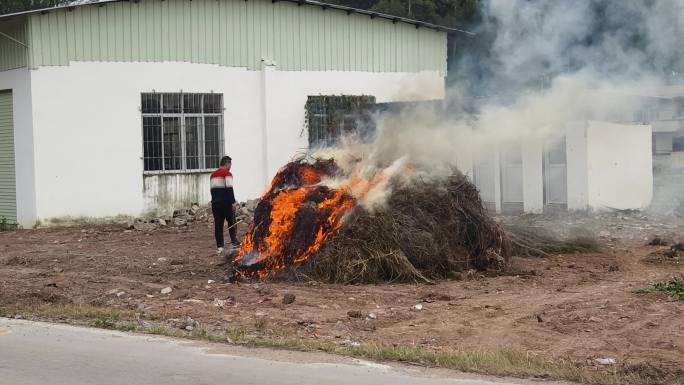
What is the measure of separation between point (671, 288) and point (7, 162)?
16255 millimetres

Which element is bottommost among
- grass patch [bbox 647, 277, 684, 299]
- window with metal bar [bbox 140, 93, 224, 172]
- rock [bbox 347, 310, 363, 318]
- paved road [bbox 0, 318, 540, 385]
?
paved road [bbox 0, 318, 540, 385]

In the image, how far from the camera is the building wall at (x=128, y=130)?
65.5 ft

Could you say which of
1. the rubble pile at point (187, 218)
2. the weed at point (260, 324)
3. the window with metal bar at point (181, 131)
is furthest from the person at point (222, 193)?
the window with metal bar at point (181, 131)

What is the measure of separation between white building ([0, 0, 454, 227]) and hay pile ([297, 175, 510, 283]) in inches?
382

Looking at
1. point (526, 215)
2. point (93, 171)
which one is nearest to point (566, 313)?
point (526, 215)

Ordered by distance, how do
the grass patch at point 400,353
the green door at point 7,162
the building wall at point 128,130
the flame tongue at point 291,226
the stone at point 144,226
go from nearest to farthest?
the grass patch at point 400,353 < the flame tongue at point 291,226 < the stone at point 144,226 < the building wall at point 128,130 < the green door at point 7,162

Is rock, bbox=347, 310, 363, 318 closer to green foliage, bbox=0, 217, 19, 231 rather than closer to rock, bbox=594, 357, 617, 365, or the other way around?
rock, bbox=594, 357, 617, 365

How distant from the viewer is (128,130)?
20797 mm

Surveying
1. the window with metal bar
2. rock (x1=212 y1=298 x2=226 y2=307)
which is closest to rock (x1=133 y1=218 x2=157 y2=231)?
the window with metal bar

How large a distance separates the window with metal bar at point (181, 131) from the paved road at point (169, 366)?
12.6 m

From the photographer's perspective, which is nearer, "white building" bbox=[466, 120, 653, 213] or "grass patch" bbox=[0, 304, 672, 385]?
"grass patch" bbox=[0, 304, 672, 385]

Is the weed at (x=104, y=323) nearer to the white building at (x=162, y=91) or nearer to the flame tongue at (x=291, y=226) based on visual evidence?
the flame tongue at (x=291, y=226)

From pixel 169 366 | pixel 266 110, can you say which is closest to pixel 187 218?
pixel 266 110

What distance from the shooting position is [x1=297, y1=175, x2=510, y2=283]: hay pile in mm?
12469
